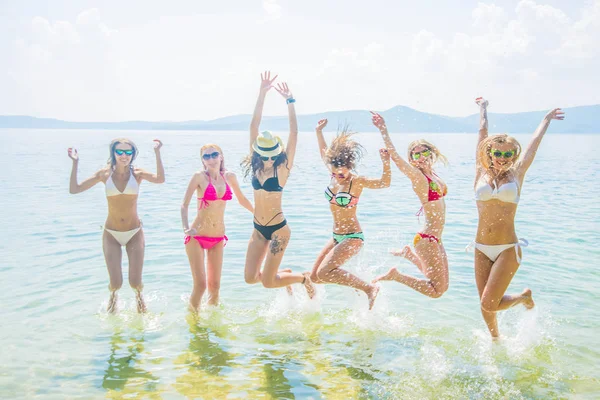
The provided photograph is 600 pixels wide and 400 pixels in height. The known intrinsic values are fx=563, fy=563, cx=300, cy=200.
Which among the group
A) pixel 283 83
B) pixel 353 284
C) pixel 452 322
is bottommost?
pixel 452 322

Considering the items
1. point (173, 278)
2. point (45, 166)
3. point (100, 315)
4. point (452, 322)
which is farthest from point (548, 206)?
point (45, 166)

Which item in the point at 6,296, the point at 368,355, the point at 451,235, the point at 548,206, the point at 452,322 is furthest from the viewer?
the point at 548,206

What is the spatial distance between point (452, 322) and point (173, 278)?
504 cm

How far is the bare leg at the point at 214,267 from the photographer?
25.3 feet

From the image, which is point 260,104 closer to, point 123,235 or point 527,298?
point 123,235

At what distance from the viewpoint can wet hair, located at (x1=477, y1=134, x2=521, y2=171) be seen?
6250 mm

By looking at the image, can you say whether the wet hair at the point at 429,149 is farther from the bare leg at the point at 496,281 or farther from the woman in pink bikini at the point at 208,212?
the woman in pink bikini at the point at 208,212

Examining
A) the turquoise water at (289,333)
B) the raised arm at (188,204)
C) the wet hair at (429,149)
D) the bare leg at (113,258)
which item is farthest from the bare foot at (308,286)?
the bare leg at (113,258)

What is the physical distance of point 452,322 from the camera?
8.13m

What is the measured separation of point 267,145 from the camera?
709 cm

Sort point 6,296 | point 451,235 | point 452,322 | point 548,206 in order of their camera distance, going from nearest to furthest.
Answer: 1. point 452,322
2. point 6,296
3. point 451,235
4. point 548,206

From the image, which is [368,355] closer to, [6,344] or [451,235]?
[6,344]

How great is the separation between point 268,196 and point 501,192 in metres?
2.82

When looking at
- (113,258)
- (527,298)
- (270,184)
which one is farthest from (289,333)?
(527,298)
